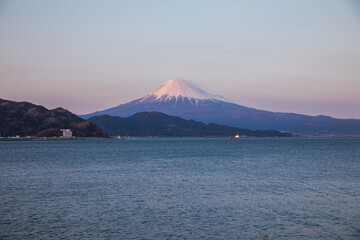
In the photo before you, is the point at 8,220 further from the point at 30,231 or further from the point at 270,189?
the point at 270,189

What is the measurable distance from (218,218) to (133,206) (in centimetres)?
673

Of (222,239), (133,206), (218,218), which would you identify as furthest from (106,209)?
(222,239)

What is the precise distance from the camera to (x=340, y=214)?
78.3 feet

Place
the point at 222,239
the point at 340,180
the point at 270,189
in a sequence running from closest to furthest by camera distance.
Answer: the point at 222,239, the point at 270,189, the point at 340,180

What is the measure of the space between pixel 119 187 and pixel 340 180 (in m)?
24.3

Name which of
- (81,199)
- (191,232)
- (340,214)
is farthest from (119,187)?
(340,214)

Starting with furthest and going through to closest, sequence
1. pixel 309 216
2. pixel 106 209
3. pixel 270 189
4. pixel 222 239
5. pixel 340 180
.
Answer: pixel 340 180 → pixel 270 189 → pixel 106 209 → pixel 309 216 → pixel 222 239

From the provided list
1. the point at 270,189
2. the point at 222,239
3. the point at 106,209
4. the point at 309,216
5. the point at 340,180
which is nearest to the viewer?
the point at 222,239

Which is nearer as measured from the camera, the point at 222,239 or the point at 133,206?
the point at 222,239

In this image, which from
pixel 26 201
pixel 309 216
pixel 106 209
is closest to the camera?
pixel 309 216

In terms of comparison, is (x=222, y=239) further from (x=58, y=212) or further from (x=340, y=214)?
(x=58, y=212)

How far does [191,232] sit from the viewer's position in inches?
789

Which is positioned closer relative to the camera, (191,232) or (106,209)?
(191,232)

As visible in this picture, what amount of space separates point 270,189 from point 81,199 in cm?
1727
